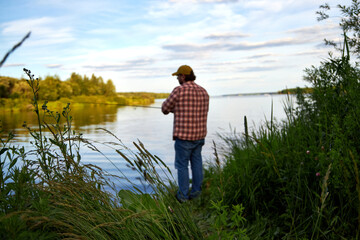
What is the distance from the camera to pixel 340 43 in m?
5.05

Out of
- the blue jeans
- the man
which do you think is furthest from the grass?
the man

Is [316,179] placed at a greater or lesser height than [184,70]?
lesser

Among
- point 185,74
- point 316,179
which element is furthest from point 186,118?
Result: point 316,179

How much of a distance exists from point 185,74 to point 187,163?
1606mm

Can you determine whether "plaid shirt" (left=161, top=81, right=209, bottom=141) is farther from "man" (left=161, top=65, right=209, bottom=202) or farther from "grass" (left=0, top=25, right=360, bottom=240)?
"grass" (left=0, top=25, right=360, bottom=240)

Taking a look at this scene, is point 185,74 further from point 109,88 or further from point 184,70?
point 109,88

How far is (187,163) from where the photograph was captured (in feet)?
19.6

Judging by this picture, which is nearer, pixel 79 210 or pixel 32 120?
pixel 79 210

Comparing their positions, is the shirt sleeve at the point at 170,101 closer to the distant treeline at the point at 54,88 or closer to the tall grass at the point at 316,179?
the tall grass at the point at 316,179

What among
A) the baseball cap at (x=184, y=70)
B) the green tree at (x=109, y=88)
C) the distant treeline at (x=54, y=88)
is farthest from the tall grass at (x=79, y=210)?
the green tree at (x=109, y=88)

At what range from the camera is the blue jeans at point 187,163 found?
5.88m

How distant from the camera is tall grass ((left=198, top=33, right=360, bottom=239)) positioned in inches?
119

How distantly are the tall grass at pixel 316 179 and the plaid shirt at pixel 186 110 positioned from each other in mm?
1422

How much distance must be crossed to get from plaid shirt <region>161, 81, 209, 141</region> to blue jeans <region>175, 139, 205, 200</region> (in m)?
0.14
